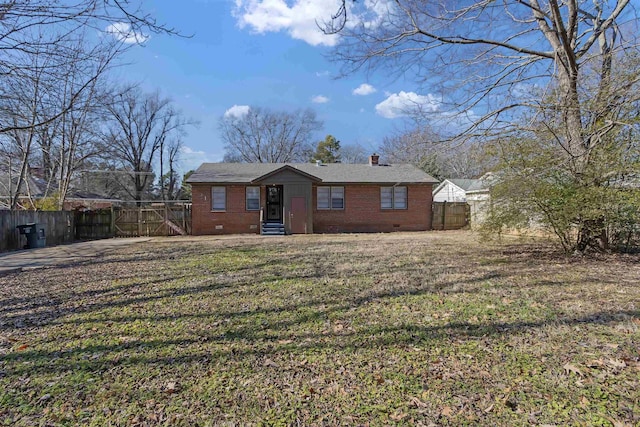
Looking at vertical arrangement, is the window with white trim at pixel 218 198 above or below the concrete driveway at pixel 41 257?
above

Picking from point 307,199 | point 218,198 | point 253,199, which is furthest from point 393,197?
point 218,198

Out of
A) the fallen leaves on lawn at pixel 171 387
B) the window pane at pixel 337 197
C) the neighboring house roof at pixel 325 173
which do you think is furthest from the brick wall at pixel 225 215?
the fallen leaves on lawn at pixel 171 387

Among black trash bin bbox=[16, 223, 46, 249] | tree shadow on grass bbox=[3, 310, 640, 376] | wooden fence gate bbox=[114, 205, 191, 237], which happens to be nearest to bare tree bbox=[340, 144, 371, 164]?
wooden fence gate bbox=[114, 205, 191, 237]

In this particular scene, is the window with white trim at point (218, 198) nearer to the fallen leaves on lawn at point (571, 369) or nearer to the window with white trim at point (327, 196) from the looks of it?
the window with white trim at point (327, 196)

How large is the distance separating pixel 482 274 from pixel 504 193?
2.80 meters

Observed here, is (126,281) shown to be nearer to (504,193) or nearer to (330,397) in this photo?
(330,397)

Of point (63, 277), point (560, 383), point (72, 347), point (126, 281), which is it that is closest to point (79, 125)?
point (63, 277)

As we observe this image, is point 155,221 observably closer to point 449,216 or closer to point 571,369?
point 449,216

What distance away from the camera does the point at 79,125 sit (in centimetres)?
1903

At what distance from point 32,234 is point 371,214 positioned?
14924 millimetres

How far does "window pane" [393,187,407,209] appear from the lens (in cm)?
1926

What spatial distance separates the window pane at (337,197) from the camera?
61.6ft

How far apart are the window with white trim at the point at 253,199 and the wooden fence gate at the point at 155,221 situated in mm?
3247

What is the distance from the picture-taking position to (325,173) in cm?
1948
